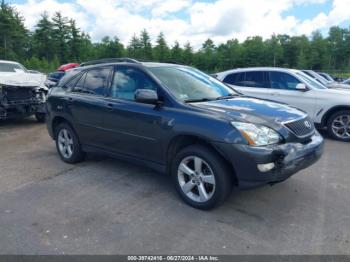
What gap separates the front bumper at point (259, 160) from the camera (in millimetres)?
3242

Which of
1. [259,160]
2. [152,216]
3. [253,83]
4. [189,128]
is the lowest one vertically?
[152,216]

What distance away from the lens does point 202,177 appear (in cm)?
364

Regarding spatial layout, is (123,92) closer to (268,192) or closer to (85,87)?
(85,87)

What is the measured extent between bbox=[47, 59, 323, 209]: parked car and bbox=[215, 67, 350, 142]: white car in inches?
140

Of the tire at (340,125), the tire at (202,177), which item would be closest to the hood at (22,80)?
the tire at (202,177)

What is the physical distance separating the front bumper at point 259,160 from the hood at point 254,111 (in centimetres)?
32

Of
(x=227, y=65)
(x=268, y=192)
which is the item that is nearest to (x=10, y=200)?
(x=268, y=192)

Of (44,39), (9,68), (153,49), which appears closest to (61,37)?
(44,39)

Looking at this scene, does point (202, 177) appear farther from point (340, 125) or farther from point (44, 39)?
point (44, 39)

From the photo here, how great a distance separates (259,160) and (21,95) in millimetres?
7748

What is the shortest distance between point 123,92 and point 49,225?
6.61 ft

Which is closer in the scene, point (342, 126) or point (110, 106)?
point (110, 106)

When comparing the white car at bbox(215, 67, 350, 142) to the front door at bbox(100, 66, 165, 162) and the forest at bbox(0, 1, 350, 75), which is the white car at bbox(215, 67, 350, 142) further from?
the forest at bbox(0, 1, 350, 75)

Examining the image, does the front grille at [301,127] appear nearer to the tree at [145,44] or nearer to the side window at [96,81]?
the side window at [96,81]
